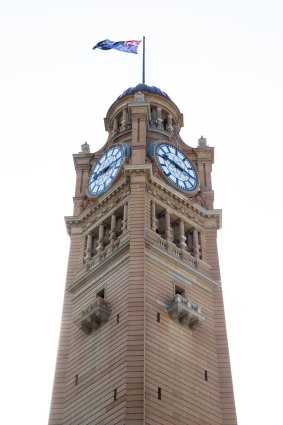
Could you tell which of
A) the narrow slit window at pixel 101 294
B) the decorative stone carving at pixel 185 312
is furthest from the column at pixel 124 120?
the decorative stone carving at pixel 185 312

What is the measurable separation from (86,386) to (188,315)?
8.23 metres

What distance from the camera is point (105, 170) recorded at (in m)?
59.9

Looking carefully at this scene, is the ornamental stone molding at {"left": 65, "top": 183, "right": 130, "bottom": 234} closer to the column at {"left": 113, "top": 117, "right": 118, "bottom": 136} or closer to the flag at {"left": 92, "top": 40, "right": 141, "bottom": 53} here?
the column at {"left": 113, "top": 117, "right": 118, "bottom": 136}

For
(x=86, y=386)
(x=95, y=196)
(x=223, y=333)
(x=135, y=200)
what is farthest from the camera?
(x=95, y=196)

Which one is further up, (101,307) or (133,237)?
(133,237)

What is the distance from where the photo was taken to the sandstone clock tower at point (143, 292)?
4188cm

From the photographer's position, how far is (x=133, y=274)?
153 feet

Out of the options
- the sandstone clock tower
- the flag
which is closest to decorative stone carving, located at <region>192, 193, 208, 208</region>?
the sandstone clock tower

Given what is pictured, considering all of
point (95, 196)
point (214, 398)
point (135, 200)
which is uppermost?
point (95, 196)

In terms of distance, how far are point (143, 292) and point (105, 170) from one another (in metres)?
17.3

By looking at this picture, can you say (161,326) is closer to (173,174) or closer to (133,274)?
(133,274)

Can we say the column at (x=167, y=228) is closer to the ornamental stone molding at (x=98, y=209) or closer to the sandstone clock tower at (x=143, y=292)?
the sandstone clock tower at (x=143, y=292)

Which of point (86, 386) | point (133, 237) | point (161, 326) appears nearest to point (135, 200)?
point (133, 237)

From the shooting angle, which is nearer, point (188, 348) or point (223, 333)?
point (188, 348)
